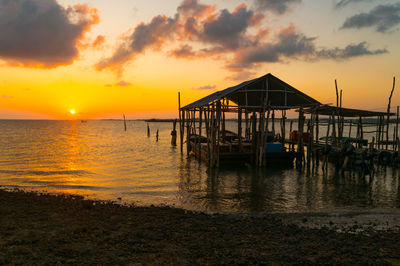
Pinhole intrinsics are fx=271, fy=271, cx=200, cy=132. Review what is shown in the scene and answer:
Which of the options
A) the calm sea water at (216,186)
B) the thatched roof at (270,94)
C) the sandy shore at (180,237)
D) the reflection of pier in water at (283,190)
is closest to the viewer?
the sandy shore at (180,237)

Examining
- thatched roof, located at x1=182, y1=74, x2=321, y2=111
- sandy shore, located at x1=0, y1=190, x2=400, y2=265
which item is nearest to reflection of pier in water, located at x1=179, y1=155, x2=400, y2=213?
sandy shore, located at x1=0, y1=190, x2=400, y2=265

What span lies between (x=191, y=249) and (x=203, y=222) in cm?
206

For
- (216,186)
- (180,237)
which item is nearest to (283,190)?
(216,186)

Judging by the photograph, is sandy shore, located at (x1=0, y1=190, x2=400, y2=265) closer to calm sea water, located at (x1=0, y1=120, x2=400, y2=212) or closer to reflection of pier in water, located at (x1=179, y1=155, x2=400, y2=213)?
reflection of pier in water, located at (x1=179, y1=155, x2=400, y2=213)

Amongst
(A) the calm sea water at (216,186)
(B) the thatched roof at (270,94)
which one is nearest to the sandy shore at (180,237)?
(A) the calm sea water at (216,186)

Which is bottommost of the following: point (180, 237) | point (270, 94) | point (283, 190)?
point (283, 190)

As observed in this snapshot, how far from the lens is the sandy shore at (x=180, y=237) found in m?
5.45

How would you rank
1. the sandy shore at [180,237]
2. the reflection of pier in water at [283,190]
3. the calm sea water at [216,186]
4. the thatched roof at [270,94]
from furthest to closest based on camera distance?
the thatched roof at [270,94] < the calm sea water at [216,186] < the reflection of pier in water at [283,190] < the sandy shore at [180,237]

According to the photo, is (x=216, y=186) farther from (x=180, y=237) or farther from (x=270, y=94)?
(x=270, y=94)

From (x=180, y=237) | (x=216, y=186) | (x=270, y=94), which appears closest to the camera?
(x=180, y=237)

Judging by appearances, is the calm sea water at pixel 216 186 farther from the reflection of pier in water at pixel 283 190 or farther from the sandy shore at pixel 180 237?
the sandy shore at pixel 180 237

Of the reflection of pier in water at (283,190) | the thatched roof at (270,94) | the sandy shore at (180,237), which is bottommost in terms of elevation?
the reflection of pier in water at (283,190)

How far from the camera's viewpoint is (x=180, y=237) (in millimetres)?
6625

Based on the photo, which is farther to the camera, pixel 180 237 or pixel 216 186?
pixel 216 186
